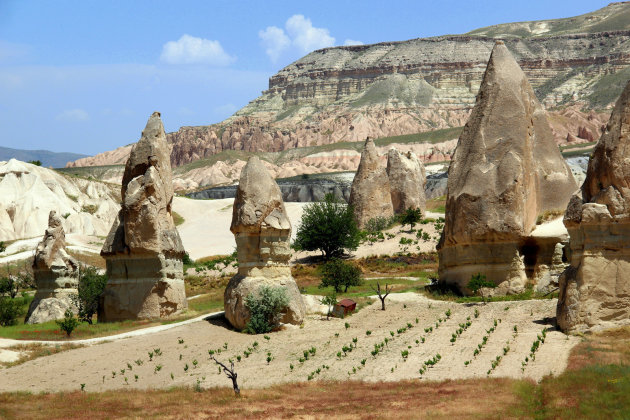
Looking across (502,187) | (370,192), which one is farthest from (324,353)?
(370,192)

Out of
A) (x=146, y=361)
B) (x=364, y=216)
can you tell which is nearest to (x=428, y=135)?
(x=364, y=216)

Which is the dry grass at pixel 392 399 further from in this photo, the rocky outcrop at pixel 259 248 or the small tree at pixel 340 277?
the small tree at pixel 340 277

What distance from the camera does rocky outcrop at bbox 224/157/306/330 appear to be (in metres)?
25.3

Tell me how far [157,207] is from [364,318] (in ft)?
28.5

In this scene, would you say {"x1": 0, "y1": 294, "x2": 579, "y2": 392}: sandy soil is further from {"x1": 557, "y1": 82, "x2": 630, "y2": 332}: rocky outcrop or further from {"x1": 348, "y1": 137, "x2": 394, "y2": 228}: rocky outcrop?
{"x1": 348, "y1": 137, "x2": 394, "y2": 228}: rocky outcrop

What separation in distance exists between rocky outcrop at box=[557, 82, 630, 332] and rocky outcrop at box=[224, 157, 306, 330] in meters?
8.79

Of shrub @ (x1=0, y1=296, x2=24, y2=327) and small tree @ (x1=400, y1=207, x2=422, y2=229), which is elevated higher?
small tree @ (x1=400, y1=207, x2=422, y2=229)

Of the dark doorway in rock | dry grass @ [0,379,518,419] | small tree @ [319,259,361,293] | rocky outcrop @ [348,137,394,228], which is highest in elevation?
rocky outcrop @ [348,137,394,228]

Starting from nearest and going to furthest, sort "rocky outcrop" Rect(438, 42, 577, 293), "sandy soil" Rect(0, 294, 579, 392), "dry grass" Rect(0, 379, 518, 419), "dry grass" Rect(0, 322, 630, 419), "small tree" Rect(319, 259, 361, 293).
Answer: "dry grass" Rect(0, 322, 630, 419)
"dry grass" Rect(0, 379, 518, 419)
"sandy soil" Rect(0, 294, 579, 392)
"rocky outcrop" Rect(438, 42, 577, 293)
"small tree" Rect(319, 259, 361, 293)

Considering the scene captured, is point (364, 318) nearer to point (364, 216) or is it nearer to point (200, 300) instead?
point (200, 300)

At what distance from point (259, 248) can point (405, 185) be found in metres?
36.2

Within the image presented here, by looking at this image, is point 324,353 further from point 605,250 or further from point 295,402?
point 605,250

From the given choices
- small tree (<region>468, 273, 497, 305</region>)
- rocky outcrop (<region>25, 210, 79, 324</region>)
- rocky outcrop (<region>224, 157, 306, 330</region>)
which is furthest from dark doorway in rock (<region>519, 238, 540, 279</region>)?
rocky outcrop (<region>25, 210, 79, 324</region>)

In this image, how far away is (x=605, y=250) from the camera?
19.7 meters
